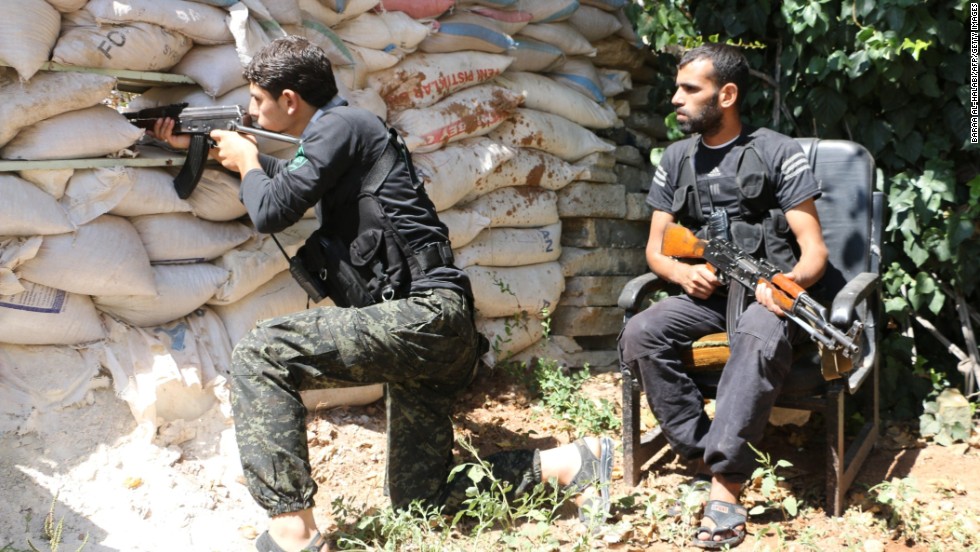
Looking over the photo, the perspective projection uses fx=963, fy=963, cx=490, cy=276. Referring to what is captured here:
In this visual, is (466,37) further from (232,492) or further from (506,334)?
(232,492)

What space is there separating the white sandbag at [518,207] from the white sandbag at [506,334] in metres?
0.45

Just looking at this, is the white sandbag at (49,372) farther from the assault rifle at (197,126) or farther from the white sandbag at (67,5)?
the white sandbag at (67,5)

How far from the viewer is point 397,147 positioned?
9.93 feet

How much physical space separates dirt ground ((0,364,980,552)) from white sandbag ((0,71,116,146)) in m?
0.90

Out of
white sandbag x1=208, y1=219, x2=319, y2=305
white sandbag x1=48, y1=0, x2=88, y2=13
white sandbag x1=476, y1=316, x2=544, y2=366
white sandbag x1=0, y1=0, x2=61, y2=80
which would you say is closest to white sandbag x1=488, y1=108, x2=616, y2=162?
white sandbag x1=476, y1=316, x2=544, y2=366

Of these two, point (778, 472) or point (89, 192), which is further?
point (778, 472)

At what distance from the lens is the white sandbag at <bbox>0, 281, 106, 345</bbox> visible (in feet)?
9.76

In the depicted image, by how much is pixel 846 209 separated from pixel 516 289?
4.99ft

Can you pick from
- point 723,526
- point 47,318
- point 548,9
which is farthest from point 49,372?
point 548,9

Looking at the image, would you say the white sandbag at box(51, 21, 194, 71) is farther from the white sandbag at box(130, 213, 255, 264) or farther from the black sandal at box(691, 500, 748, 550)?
the black sandal at box(691, 500, 748, 550)

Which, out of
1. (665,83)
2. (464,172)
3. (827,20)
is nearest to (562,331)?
(464,172)

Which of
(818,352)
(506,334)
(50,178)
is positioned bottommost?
(506,334)

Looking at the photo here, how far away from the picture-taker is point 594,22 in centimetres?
506

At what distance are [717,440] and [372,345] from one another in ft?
3.92
